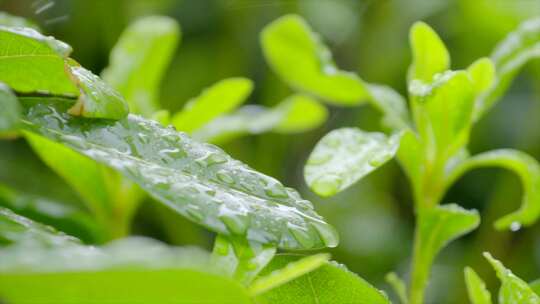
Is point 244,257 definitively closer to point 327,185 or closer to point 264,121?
point 327,185

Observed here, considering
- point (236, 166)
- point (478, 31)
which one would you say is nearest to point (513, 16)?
point (478, 31)

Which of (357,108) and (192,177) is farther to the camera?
(357,108)

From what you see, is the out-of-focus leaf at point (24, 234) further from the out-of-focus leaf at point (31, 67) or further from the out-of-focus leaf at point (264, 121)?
the out-of-focus leaf at point (264, 121)

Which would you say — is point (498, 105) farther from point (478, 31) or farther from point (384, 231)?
point (384, 231)

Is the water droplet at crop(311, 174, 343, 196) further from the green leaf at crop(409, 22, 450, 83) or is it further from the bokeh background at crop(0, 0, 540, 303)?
the bokeh background at crop(0, 0, 540, 303)

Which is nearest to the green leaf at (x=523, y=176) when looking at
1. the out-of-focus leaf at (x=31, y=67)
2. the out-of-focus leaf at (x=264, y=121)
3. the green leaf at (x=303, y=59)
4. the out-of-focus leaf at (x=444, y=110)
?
the out-of-focus leaf at (x=444, y=110)

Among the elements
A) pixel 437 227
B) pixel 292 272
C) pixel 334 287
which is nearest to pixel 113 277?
pixel 292 272

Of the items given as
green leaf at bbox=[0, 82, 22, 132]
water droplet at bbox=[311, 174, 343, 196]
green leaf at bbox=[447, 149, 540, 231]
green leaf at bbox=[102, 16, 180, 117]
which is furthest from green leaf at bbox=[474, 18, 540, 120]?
green leaf at bbox=[0, 82, 22, 132]
